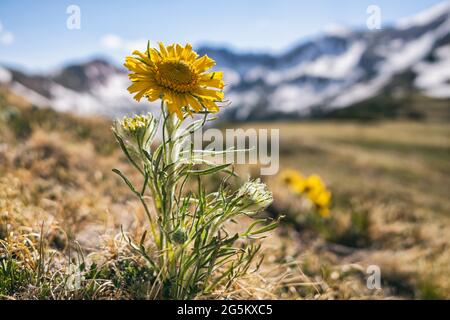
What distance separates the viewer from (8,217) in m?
3.38

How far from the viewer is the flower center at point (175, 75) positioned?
231 centimetres

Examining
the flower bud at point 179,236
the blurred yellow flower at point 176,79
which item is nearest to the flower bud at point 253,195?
the flower bud at point 179,236

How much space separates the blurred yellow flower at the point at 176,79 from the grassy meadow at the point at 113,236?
1.17 m

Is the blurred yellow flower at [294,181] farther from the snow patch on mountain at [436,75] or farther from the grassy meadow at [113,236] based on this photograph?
the snow patch on mountain at [436,75]

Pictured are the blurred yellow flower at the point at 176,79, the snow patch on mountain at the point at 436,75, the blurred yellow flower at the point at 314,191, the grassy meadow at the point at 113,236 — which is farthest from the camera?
the snow patch on mountain at the point at 436,75

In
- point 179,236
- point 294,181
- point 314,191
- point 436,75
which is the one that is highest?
point 436,75

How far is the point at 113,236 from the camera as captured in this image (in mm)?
3424

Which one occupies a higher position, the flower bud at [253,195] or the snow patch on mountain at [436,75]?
the snow patch on mountain at [436,75]

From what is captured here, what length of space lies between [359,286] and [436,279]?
1.01m

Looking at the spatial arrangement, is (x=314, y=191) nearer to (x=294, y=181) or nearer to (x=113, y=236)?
(x=294, y=181)

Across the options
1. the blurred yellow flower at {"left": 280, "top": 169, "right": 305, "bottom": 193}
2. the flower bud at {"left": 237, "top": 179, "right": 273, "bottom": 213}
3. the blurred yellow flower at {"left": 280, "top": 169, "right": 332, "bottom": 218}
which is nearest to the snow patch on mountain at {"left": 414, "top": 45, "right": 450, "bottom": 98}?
the blurred yellow flower at {"left": 280, "top": 169, "right": 305, "bottom": 193}

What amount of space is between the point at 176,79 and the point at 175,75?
0.08 ft

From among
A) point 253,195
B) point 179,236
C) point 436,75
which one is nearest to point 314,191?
point 253,195
